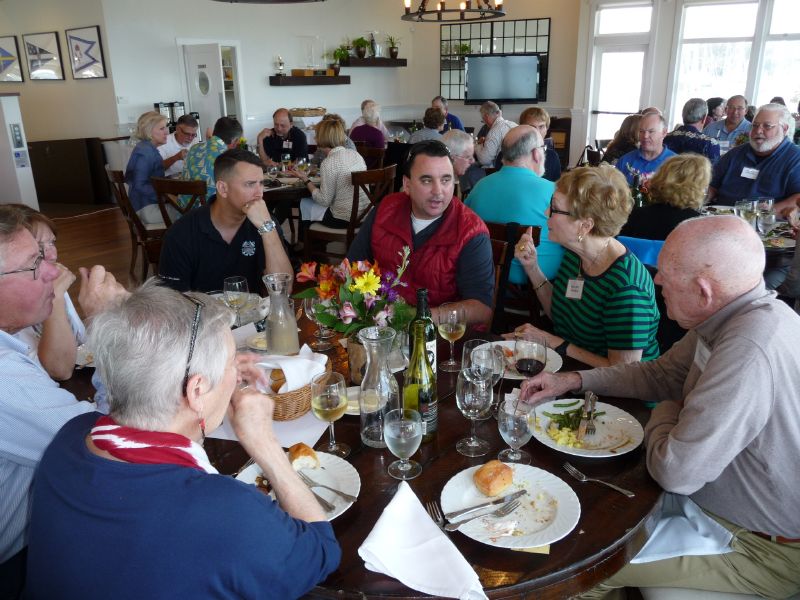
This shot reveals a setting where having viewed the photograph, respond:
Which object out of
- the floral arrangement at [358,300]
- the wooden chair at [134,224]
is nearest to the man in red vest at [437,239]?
the floral arrangement at [358,300]

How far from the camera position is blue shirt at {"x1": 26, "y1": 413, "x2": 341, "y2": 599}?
2.77ft

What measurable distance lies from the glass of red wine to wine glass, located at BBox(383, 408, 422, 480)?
518mm

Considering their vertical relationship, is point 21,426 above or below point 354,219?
above

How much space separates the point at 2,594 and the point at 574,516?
1221 mm

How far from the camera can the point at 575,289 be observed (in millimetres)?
2068

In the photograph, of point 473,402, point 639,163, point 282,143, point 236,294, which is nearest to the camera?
point 473,402

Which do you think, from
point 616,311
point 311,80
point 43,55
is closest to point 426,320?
point 616,311

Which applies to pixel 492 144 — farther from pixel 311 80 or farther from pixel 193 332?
pixel 193 332

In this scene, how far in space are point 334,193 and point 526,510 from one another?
4031 mm

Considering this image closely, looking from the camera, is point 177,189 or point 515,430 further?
point 177,189

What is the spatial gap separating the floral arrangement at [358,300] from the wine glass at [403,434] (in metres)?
0.33

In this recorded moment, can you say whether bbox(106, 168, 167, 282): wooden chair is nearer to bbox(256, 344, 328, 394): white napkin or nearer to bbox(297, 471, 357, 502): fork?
bbox(256, 344, 328, 394): white napkin

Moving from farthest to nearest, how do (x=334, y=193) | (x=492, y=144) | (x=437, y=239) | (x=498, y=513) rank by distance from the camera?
(x=492, y=144) → (x=334, y=193) → (x=437, y=239) → (x=498, y=513)

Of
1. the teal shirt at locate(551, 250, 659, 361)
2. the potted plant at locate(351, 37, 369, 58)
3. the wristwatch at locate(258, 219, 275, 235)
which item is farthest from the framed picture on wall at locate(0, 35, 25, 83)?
the teal shirt at locate(551, 250, 659, 361)
